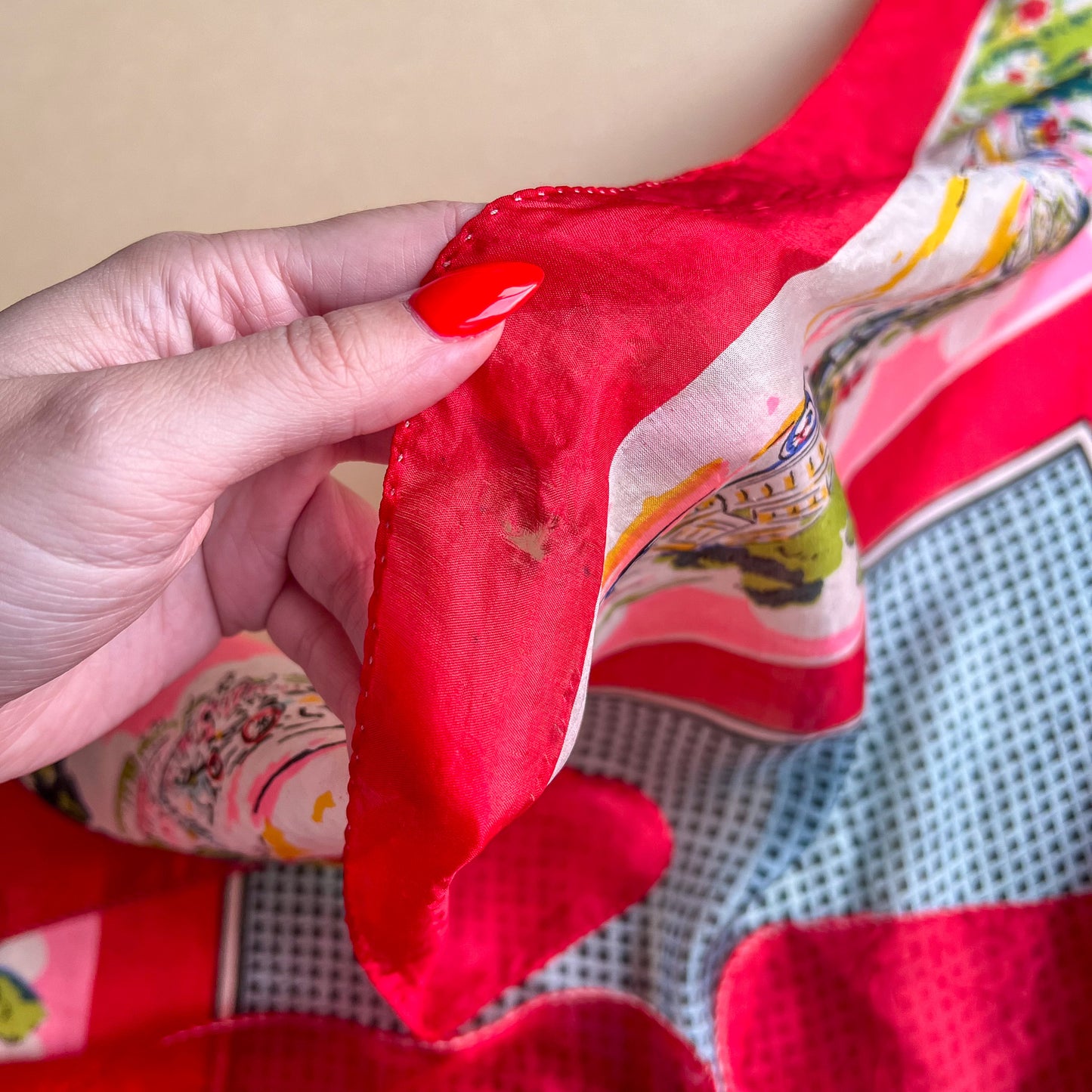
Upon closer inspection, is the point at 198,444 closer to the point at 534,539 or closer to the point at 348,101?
the point at 534,539

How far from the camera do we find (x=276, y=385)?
1.16 feet

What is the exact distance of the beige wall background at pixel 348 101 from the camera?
0.66 m

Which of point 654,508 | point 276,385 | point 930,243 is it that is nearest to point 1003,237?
point 930,243

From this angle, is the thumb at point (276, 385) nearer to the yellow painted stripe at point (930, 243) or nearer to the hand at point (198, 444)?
the hand at point (198, 444)

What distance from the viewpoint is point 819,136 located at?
61 cm

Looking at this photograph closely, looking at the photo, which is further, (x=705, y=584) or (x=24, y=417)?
(x=705, y=584)

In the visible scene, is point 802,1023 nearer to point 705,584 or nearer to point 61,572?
point 705,584

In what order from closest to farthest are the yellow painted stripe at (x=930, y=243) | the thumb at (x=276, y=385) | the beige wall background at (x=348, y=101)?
the thumb at (x=276, y=385) → the yellow painted stripe at (x=930, y=243) → the beige wall background at (x=348, y=101)

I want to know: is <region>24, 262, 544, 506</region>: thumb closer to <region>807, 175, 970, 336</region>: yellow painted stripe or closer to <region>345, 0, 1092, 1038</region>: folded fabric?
<region>345, 0, 1092, 1038</region>: folded fabric

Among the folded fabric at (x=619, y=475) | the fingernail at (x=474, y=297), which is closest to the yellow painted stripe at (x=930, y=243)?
the folded fabric at (x=619, y=475)

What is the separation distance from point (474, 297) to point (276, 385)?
3.1 inches

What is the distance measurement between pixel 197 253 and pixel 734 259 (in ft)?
0.74

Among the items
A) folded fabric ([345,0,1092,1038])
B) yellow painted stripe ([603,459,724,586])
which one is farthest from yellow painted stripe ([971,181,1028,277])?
yellow painted stripe ([603,459,724,586])

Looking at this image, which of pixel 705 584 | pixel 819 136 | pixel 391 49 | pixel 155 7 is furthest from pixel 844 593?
pixel 155 7
